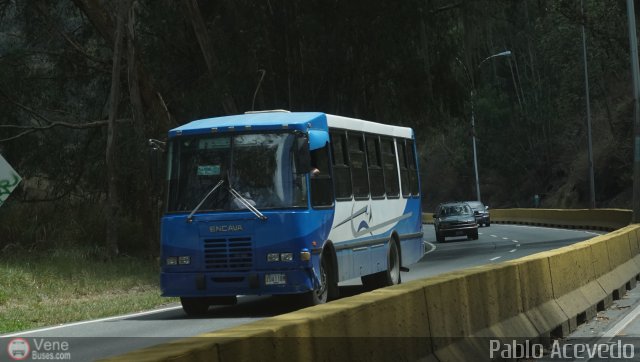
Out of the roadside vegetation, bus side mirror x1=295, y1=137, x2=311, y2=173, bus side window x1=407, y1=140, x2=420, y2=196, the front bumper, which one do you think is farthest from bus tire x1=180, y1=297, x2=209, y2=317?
bus side window x1=407, y1=140, x2=420, y2=196

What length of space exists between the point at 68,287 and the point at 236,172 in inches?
243

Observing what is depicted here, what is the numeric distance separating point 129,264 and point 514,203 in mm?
63633

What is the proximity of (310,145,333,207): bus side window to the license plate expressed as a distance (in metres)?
1.27

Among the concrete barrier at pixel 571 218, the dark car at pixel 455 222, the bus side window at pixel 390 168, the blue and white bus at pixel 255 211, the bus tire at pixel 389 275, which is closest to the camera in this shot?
the blue and white bus at pixel 255 211

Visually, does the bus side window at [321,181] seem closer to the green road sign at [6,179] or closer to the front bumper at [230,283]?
the front bumper at [230,283]

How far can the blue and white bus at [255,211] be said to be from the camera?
16109 mm

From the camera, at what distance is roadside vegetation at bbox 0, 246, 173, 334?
17.5m

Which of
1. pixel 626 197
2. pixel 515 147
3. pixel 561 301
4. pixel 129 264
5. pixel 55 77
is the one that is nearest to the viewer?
pixel 561 301

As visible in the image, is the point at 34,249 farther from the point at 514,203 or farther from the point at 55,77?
the point at 514,203

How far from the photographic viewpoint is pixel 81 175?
3200 cm

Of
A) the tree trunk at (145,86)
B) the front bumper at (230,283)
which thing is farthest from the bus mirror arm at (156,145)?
the tree trunk at (145,86)

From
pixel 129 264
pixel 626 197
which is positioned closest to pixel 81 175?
pixel 129 264

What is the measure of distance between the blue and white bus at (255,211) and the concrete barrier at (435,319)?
3.89 metres

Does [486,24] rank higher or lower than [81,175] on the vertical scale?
higher
